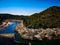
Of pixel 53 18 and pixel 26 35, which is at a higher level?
pixel 53 18

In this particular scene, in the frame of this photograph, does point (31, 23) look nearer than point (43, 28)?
No

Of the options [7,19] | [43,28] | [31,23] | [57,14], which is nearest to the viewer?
[43,28]

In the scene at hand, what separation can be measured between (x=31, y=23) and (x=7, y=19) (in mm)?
15087

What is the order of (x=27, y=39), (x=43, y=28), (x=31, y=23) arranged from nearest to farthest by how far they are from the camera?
(x=27, y=39) < (x=43, y=28) < (x=31, y=23)

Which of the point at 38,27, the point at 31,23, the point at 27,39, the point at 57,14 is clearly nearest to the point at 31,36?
the point at 27,39

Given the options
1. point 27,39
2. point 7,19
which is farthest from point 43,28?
point 7,19

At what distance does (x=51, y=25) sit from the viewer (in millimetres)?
20500

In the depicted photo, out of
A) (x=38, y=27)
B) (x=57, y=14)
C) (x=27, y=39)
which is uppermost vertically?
(x=57, y=14)

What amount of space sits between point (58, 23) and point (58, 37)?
167 inches

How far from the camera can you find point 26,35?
1759 centimetres

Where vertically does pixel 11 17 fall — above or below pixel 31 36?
above

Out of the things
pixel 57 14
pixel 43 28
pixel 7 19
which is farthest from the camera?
pixel 7 19

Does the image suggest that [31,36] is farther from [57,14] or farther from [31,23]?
[57,14]

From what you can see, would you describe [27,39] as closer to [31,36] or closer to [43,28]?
[31,36]
